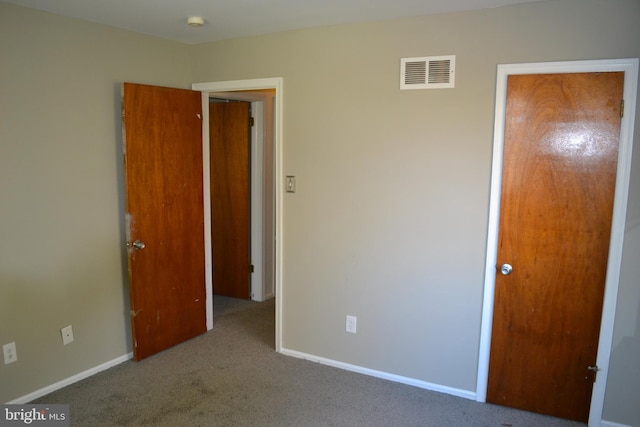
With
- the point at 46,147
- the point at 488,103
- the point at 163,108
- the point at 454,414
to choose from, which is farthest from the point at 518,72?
the point at 46,147

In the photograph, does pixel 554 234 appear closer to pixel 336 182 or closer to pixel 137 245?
→ pixel 336 182

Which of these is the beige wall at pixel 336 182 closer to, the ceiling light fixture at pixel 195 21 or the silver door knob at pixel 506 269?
the silver door knob at pixel 506 269

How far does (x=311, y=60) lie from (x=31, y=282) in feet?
7.63

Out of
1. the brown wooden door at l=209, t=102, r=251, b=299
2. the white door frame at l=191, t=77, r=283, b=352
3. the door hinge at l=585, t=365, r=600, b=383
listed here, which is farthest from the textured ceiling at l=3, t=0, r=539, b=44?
the door hinge at l=585, t=365, r=600, b=383

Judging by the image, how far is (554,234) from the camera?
2.48 metres

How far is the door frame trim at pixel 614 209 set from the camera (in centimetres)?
228

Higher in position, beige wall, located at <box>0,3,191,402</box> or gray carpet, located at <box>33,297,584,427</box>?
beige wall, located at <box>0,3,191,402</box>

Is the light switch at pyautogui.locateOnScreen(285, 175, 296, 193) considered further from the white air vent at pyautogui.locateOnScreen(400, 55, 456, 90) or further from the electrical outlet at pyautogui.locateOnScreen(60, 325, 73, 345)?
the electrical outlet at pyautogui.locateOnScreen(60, 325, 73, 345)

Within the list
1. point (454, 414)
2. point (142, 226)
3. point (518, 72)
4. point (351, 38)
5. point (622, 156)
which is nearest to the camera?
point (622, 156)

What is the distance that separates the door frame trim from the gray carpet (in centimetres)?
32

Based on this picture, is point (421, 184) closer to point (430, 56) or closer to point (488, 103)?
point (488, 103)

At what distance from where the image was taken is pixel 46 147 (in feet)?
8.76

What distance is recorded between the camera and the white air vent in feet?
8.57

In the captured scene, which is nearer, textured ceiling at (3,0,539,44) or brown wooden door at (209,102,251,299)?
textured ceiling at (3,0,539,44)
